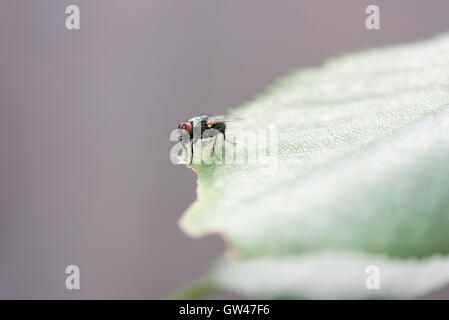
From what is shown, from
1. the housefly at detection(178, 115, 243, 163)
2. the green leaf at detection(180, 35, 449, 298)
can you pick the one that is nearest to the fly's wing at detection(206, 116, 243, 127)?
the housefly at detection(178, 115, 243, 163)

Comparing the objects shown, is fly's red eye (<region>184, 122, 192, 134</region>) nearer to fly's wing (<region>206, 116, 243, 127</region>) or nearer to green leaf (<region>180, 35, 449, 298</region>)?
fly's wing (<region>206, 116, 243, 127</region>)

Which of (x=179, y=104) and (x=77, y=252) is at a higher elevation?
(x=179, y=104)

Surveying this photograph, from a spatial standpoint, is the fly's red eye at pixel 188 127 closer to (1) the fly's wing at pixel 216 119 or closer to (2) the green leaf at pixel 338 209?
(1) the fly's wing at pixel 216 119

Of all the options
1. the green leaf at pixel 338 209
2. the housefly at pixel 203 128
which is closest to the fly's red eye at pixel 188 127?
the housefly at pixel 203 128

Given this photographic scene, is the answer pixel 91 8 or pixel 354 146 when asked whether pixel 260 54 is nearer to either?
pixel 91 8

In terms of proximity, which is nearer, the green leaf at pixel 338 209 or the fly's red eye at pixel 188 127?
the green leaf at pixel 338 209
